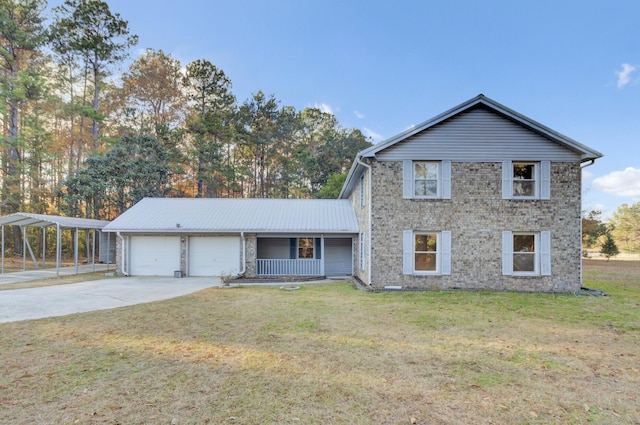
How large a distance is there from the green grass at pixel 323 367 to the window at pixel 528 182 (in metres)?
4.56

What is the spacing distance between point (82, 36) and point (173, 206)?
19.7 m

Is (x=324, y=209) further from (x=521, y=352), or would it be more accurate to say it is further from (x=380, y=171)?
(x=521, y=352)

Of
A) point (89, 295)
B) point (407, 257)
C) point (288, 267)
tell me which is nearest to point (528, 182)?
point (407, 257)

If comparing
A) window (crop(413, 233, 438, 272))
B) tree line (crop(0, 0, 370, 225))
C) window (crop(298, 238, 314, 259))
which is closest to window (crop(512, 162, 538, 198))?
window (crop(413, 233, 438, 272))

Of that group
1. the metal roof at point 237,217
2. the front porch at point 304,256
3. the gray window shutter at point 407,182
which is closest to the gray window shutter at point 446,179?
the gray window shutter at point 407,182

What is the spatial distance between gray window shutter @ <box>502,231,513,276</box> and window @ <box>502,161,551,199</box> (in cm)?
146

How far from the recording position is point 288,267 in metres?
15.8

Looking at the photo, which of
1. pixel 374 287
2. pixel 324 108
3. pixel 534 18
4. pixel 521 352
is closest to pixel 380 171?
pixel 374 287

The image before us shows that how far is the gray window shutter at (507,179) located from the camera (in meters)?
11.6

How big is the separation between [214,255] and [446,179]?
11.1 m

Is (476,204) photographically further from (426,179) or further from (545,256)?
(545,256)

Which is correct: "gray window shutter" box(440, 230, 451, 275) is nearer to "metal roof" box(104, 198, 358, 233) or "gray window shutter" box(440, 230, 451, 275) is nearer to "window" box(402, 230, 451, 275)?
"window" box(402, 230, 451, 275)

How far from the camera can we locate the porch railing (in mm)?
15727

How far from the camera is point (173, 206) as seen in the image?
17.7 meters
